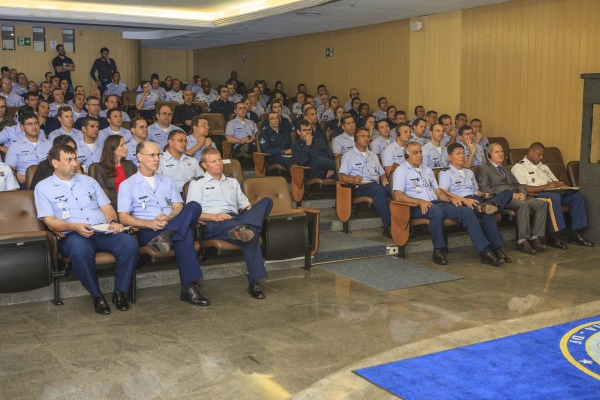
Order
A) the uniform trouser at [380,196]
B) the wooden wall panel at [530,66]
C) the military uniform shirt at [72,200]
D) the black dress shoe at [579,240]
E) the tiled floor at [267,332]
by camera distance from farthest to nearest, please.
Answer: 1. the wooden wall panel at [530,66]
2. the black dress shoe at [579,240]
3. the uniform trouser at [380,196]
4. the military uniform shirt at [72,200]
5. the tiled floor at [267,332]

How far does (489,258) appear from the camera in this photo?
6.86 meters

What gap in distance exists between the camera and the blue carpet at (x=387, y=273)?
240 inches

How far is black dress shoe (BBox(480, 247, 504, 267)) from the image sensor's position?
684 centimetres

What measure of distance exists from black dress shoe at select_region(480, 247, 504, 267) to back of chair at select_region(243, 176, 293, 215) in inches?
76.0

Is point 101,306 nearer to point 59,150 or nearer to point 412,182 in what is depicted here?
point 59,150

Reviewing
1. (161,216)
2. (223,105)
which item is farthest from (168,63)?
(161,216)

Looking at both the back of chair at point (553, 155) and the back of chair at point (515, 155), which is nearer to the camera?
the back of chair at point (515, 155)

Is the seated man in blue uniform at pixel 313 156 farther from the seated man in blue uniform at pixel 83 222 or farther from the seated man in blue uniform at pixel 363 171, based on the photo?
the seated man in blue uniform at pixel 83 222

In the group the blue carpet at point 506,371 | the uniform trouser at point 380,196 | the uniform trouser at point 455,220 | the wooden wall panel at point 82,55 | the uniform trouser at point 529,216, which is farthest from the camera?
the wooden wall panel at point 82,55

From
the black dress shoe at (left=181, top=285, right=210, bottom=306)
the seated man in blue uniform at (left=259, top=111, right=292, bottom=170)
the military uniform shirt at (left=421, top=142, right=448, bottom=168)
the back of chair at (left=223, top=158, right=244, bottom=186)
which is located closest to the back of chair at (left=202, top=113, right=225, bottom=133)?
the seated man in blue uniform at (left=259, top=111, right=292, bottom=170)

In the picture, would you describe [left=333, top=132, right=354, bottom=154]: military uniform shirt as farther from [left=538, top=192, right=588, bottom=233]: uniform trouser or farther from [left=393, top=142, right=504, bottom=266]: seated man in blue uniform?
[left=538, top=192, right=588, bottom=233]: uniform trouser

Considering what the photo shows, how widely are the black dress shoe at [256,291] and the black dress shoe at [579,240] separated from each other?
395cm

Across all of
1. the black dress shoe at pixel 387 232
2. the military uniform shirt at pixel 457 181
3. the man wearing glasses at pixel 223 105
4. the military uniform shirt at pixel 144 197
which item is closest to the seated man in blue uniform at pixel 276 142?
the black dress shoe at pixel 387 232

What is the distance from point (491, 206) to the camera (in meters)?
6.89
